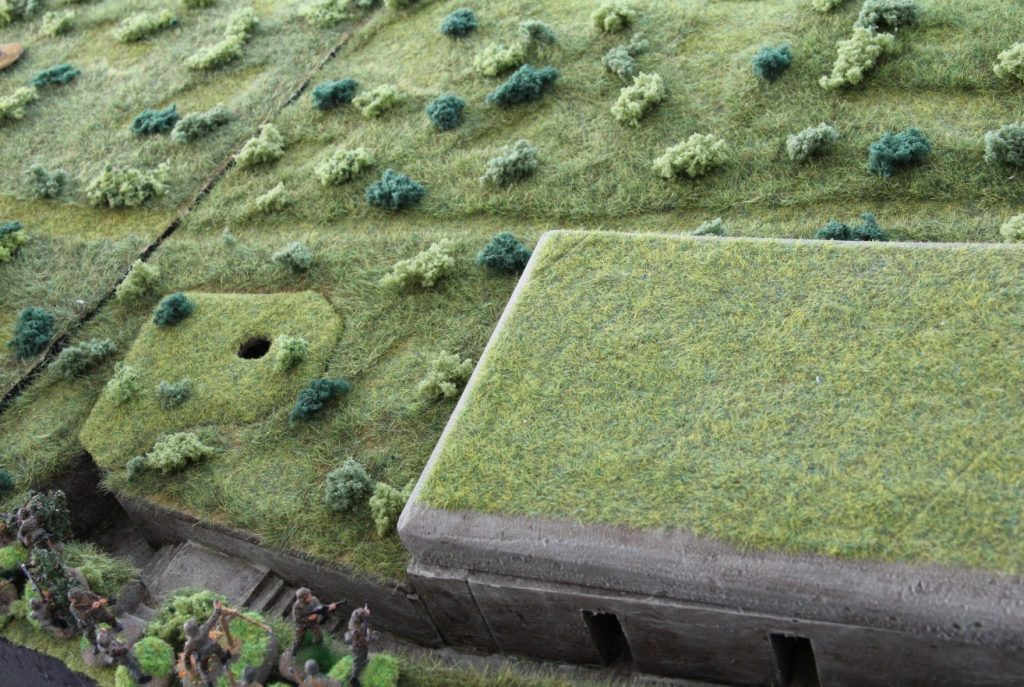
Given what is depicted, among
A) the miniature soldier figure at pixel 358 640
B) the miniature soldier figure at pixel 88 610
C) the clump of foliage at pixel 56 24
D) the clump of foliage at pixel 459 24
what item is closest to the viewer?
the miniature soldier figure at pixel 358 640

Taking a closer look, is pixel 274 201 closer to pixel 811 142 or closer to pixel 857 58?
pixel 811 142

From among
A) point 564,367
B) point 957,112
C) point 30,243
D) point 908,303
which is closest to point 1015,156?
point 957,112

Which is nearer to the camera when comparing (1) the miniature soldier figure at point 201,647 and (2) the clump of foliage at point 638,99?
(1) the miniature soldier figure at point 201,647

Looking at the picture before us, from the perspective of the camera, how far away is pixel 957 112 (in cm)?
1379

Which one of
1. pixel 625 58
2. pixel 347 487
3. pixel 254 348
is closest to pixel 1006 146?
pixel 625 58

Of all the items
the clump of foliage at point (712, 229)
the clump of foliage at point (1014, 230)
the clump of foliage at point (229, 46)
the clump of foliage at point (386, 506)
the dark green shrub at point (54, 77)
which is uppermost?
the dark green shrub at point (54, 77)

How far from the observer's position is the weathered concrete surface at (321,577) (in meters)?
10.4

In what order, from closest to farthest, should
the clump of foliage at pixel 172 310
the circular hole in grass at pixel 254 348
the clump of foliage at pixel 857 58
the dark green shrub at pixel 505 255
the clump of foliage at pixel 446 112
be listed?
the dark green shrub at pixel 505 255 < the circular hole in grass at pixel 254 348 < the clump of foliage at pixel 172 310 < the clump of foliage at pixel 857 58 < the clump of foliage at pixel 446 112

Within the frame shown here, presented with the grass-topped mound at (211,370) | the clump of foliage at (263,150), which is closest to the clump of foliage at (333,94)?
the clump of foliage at (263,150)

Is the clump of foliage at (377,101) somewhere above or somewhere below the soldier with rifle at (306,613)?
above

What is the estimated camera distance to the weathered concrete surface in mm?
10367

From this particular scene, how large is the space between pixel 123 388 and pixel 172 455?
65.8 inches

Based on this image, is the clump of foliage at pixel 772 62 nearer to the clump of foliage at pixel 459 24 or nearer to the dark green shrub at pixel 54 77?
the clump of foliage at pixel 459 24

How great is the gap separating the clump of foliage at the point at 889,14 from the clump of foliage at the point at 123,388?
11.2 meters
